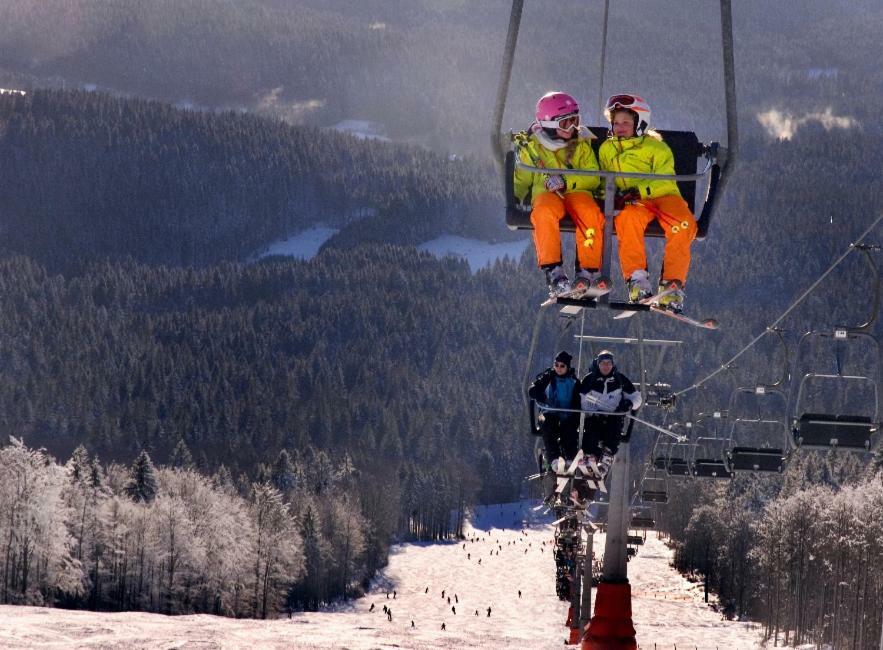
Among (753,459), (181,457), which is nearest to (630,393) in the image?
(753,459)

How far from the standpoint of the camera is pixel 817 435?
18.0 metres

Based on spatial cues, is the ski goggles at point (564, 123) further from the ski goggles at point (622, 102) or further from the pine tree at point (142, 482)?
the pine tree at point (142, 482)

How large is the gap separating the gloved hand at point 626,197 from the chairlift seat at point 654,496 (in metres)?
15.9

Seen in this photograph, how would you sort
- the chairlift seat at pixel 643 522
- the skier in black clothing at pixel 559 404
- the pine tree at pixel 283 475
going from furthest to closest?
the pine tree at pixel 283 475 → the chairlift seat at pixel 643 522 → the skier in black clothing at pixel 559 404

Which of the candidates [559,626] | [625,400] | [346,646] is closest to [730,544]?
[559,626]

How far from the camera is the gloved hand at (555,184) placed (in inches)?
464

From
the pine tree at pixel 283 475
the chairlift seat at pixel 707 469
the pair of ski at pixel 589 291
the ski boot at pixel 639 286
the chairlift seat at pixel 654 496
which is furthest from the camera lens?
the pine tree at pixel 283 475

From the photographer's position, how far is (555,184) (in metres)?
11.8

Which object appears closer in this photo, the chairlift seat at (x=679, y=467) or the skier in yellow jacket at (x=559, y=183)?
the skier in yellow jacket at (x=559, y=183)

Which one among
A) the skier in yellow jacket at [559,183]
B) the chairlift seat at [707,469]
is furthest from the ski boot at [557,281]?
the chairlift seat at [707,469]

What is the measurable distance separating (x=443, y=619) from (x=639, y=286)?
239 ft

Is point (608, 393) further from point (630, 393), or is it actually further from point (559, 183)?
point (559, 183)

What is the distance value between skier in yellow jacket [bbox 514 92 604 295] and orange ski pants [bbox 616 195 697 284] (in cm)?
33

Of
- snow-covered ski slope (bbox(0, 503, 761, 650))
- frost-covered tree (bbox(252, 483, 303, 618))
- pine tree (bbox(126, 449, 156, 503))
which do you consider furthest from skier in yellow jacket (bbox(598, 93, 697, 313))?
pine tree (bbox(126, 449, 156, 503))
